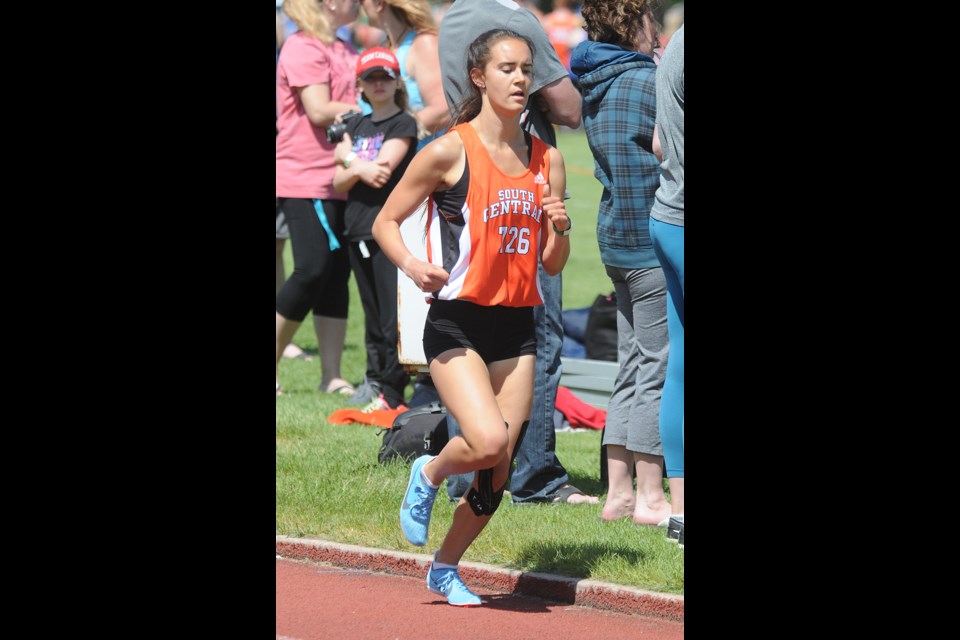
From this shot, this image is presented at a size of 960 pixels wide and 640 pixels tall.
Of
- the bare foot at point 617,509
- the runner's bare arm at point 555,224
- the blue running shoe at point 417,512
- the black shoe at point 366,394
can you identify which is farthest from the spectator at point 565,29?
the blue running shoe at point 417,512

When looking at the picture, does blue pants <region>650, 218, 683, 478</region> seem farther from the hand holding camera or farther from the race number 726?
the hand holding camera

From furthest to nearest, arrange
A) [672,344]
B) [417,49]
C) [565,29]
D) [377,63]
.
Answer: [565,29] < [377,63] < [417,49] < [672,344]

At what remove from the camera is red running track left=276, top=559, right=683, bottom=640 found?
5871 millimetres

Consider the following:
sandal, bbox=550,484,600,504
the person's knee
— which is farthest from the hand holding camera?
the person's knee

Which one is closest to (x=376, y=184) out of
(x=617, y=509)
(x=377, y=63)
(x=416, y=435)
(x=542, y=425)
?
(x=377, y=63)

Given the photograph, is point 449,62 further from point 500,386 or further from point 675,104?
point 500,386

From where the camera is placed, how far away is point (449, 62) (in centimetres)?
767

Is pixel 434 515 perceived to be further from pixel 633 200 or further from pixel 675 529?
pixel 633 200

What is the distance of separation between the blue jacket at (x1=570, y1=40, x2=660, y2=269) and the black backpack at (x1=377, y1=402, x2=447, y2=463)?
1.73 m

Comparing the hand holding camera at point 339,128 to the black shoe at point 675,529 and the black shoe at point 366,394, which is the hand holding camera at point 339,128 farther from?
the black shoe at point 675,529

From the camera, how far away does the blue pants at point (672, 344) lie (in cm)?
660

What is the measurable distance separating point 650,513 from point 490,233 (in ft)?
6.45

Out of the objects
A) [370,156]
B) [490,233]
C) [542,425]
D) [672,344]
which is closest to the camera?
[490,233]

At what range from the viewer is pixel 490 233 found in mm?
6102
